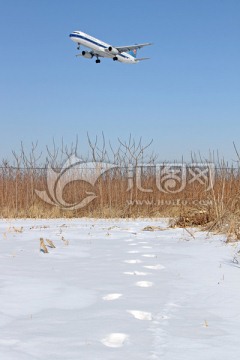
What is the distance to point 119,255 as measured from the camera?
3.97m

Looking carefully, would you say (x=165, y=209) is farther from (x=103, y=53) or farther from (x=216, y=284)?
(x=103, y=53)

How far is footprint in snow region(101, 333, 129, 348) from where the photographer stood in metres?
1.73

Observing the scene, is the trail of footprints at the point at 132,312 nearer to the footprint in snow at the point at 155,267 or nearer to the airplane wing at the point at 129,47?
the footprint in snow at the point at 155,267

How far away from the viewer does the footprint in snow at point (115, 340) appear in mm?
1731

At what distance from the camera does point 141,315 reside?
2.13 m

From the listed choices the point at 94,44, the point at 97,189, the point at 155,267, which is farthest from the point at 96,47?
the point at 155,267

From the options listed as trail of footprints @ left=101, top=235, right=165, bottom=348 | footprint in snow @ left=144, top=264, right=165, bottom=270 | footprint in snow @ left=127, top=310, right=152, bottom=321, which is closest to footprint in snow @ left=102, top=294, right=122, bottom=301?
trail of footprints @ left=101, top=235, right=165, bottom=348

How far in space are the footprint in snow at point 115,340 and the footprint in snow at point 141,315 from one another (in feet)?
0.88

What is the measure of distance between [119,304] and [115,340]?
0.53 metres

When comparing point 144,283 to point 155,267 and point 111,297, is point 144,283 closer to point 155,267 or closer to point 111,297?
point 111,297

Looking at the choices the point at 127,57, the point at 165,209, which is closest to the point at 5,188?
the point at 165,209

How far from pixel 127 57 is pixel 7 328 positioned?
2560cm

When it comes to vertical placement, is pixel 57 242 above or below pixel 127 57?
below

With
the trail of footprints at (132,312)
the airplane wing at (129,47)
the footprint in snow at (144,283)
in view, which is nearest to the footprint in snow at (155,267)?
the trail of footprints at (132,312)
